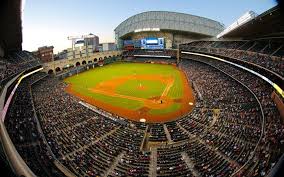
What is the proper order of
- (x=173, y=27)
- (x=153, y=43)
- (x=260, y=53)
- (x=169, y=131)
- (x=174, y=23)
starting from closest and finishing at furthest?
(x=169, y=131) → (x=260, y=53) → (x=153, y=43) → (x=173, y=27) → (x=174, y=23)

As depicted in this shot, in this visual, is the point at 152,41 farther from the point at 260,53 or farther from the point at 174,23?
the point at 260,53

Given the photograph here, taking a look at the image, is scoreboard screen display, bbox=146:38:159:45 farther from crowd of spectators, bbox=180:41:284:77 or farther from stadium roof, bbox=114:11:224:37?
crowd of spectators, bbox=180:41:284:77

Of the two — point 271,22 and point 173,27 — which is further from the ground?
point 173,27

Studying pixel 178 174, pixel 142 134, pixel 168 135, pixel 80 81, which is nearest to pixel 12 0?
pixel 142 134

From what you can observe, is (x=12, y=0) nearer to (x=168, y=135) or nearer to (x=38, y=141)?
(x=38, y=141)

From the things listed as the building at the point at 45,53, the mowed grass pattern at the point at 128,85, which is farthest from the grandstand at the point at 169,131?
the building at the point at 45,53

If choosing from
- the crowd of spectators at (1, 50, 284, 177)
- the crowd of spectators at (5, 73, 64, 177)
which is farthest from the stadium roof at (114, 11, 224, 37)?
the crowd of spectators at (5, 73, 64, 177)

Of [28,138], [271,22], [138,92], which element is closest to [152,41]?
[138,92]

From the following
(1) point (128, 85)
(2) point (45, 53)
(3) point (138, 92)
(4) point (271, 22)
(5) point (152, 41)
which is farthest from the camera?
(2) point (45, 53)

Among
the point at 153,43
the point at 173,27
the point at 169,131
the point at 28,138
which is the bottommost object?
the point at 169,131
